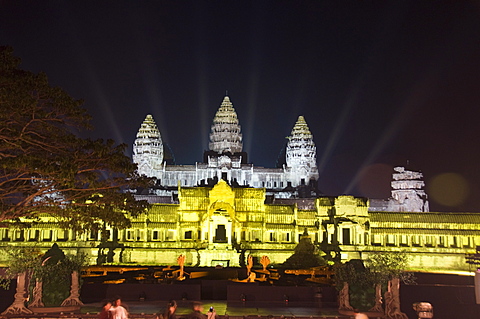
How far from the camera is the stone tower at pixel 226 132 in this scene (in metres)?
114

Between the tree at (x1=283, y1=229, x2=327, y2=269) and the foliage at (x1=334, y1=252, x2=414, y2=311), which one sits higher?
the tree at (x1=283, y1=229, x2=327, y2=269)

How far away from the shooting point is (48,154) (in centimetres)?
2794

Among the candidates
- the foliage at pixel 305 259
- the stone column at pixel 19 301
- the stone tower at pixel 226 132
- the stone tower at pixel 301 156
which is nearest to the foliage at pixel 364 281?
Answer: the stone column at pixel 19 301

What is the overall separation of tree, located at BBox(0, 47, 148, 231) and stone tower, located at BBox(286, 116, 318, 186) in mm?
86202

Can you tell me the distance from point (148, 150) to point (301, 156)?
30690mm

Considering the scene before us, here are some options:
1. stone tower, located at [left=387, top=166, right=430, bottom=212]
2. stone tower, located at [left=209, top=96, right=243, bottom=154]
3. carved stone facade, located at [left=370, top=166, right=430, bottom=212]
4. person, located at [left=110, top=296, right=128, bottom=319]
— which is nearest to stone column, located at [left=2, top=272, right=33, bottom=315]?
person, located at [left=110, top=296, right=128, bottom=319]

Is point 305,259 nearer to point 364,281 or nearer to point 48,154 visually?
point 364,281

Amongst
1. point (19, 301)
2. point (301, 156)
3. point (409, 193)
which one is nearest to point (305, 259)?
point (19, 301)

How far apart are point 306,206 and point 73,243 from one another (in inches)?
1583

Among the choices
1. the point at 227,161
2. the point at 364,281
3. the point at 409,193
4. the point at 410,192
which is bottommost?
the point at 364,281

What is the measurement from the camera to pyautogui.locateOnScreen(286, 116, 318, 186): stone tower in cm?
11425

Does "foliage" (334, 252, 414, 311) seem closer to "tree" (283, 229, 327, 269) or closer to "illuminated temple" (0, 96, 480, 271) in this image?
"tree" (283, 229, 327, 269)

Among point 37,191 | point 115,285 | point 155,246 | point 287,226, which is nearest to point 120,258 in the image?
point 155,246

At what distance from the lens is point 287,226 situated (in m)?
62.2
